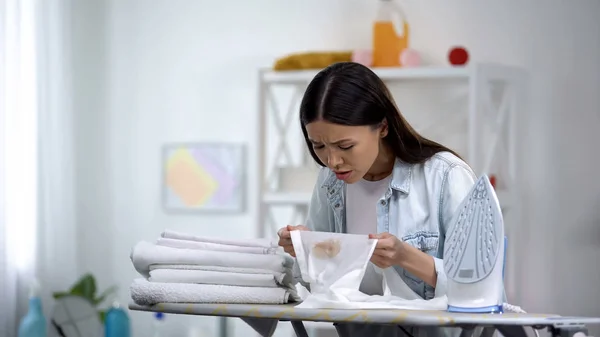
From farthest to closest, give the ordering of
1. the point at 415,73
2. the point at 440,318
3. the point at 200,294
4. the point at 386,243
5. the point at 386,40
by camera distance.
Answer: the point at 386,40 < the point at 415,73 < the point at 200,294 < the point at 386,243 < the point at 440,318

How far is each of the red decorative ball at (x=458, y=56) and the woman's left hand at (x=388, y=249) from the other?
1.99 m

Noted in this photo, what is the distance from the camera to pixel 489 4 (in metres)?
3.55

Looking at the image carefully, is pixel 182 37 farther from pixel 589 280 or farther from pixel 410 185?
pixel 410 185

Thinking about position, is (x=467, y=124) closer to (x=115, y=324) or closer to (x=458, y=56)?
(x=458, y=56)

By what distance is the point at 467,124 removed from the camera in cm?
351

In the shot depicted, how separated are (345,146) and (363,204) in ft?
0.61

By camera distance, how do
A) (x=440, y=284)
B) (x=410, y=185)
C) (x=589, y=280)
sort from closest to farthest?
(x=440, y=284) → (x=410, y=185) → (x=589, y=280)

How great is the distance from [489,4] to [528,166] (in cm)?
71

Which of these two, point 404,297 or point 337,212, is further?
point 337,212

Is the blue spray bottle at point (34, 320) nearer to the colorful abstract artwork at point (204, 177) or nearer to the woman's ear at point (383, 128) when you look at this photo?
the colorful abstract artwork at point (204, 177)

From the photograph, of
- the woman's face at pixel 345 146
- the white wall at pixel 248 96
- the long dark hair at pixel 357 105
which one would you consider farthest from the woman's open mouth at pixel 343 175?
the white wall at pixel 248 96

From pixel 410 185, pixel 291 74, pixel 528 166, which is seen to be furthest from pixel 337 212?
pixel 528 166

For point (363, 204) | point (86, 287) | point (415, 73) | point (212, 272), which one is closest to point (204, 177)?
point (86, 287)

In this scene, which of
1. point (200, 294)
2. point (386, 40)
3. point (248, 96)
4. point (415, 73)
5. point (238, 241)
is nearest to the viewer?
point (200, 294)
